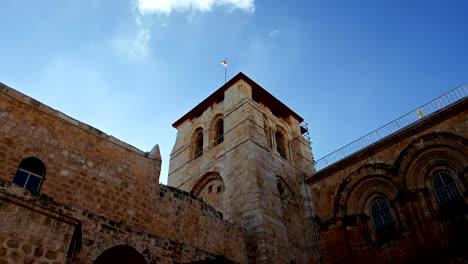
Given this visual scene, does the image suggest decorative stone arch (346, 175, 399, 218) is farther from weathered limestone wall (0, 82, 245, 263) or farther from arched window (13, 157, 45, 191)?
arched window (13, 157, 45, 191)

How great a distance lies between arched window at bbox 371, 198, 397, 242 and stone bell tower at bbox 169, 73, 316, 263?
2.26m

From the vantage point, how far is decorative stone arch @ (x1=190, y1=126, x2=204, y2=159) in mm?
16750

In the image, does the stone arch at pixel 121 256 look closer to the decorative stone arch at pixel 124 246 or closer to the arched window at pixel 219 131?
the decorative stone arch at pixel 124 246

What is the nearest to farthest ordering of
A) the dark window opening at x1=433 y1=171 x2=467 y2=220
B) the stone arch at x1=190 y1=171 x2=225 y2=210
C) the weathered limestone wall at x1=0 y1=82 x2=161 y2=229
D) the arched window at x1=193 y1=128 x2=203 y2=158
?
the weathered limestone wall at x1=0 y1=82 x2=161 y2=229
the dark window opening at x1=433 y1=171 x2=467 y2=220
the stone arch at x1=190 y1=171 x2=225 y2=210
the arched window at x1=193 y1=128 x2=203 y2=158

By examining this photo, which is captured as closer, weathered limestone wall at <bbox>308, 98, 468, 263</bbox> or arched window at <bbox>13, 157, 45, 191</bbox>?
arched window at <bbox>13, 157, 45, 191</bbox>

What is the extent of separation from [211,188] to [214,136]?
2.99 metres

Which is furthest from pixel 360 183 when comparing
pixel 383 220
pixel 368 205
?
pixel 383 220

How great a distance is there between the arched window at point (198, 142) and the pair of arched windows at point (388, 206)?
25.9 feet

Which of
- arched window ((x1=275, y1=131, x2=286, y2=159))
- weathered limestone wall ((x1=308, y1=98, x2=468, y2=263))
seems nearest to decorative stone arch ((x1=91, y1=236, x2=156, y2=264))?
weathered limestone wall ((x1=308, y1=98, x2=468, y2=263))

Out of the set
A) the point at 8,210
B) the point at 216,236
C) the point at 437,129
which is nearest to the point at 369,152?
the point at 437,129

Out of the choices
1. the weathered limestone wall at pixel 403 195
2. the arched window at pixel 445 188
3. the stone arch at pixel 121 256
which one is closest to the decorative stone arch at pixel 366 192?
the weathered limestone wall at pixel 403 195

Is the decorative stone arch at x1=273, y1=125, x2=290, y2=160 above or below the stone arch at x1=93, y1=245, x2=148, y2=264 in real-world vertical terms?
above

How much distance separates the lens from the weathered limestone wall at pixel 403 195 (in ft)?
32.4

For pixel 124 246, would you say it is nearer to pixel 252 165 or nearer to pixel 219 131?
pixel 252 165
